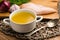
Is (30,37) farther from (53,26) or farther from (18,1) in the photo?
(18,1)

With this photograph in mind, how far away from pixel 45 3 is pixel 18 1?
14 centimetres

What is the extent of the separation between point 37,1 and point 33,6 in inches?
2.2

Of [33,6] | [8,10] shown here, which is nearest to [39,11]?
[33,6]

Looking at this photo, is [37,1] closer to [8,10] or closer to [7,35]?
[8,10]

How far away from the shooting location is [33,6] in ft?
2.84

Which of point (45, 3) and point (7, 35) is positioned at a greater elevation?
point (45, 3)

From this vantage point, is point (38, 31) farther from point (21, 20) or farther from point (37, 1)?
point (37, 1)

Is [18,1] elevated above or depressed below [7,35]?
above

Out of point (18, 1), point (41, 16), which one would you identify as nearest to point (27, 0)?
point (18, 1)

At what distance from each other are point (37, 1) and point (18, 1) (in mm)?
99

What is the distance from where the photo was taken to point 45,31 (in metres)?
0.76

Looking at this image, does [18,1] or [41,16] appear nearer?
[41,16]

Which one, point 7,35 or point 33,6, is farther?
point 33,6

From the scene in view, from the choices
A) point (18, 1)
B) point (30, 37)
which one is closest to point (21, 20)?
point (30, 37)
